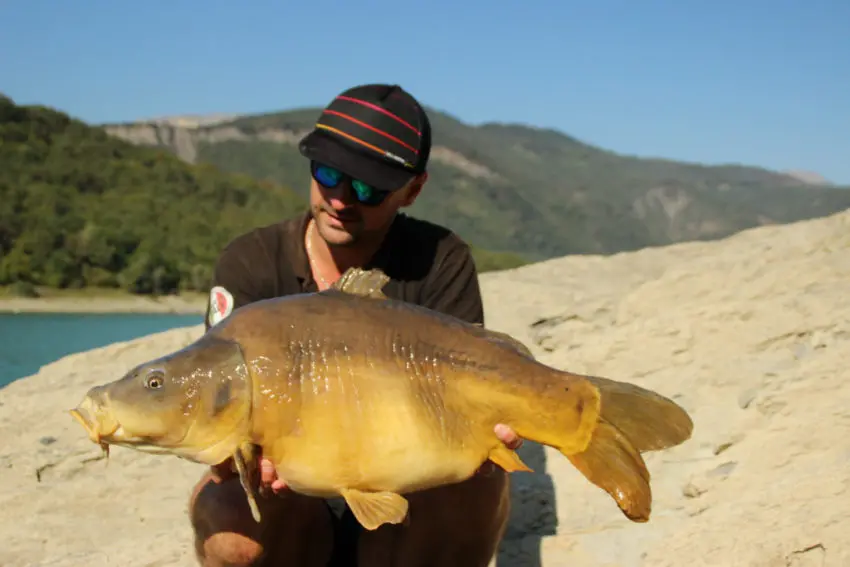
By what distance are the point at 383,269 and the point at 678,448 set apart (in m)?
1.81

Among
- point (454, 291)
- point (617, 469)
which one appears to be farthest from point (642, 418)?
point (454, 291)

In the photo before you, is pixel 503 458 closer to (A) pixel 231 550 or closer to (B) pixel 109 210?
(A) pixel 231 550

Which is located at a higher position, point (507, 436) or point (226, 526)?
point (507, 436)

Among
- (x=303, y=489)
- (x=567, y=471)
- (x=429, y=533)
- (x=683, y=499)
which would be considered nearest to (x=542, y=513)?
(x=567, y=471)

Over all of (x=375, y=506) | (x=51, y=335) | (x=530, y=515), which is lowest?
(x=51, y=335)

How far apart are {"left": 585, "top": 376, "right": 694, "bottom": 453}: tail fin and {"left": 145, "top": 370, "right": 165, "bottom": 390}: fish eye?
119 cm

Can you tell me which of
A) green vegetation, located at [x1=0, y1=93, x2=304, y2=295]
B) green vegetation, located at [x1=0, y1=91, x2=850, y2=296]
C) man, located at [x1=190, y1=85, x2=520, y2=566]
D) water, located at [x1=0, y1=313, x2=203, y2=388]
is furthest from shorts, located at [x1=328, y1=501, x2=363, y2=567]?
green vegetation, located at [x1=0, y1=93, x2=304, y2=295]

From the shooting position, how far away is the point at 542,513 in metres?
4.34

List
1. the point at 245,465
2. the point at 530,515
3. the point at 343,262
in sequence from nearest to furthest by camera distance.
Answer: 1. the point at 245,465
2. the point at 343,262
3. the point at 530,515

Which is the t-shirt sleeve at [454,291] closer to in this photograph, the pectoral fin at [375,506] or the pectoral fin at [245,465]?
the pectoral fin at [375,506]

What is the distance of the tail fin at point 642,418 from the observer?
2.70 metres

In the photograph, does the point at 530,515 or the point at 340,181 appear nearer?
the point at 340,181

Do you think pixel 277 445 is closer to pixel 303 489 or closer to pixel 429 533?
pixel 303 489

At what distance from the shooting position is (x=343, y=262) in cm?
350
